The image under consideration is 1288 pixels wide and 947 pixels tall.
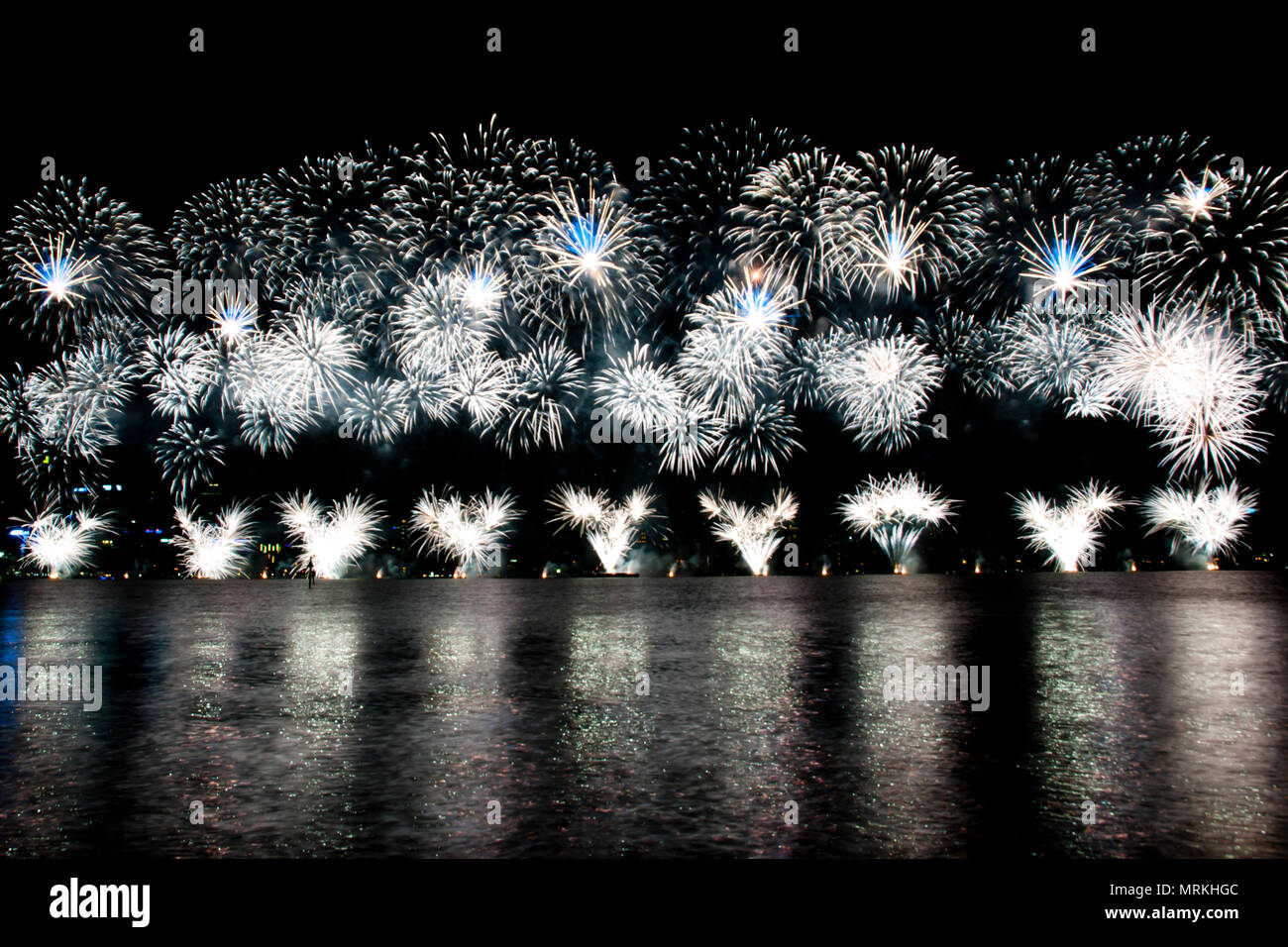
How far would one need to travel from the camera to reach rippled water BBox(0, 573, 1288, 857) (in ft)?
23.1

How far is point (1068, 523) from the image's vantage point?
151 feet

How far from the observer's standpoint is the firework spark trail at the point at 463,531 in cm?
4375

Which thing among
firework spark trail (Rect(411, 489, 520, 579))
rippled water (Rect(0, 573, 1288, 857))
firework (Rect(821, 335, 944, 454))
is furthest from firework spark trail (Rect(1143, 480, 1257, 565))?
rippled water (Rect(0, 573, 1288, 857))

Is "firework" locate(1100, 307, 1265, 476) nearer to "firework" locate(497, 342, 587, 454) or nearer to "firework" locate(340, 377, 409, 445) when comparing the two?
"firework" locate(497, 342, 587, 454)

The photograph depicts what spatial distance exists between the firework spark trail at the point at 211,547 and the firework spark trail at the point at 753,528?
58.6ft

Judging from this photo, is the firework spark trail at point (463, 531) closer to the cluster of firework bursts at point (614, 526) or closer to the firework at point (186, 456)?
the cluster of firework bursts at point (614, 526)

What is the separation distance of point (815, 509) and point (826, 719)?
38.4 meters

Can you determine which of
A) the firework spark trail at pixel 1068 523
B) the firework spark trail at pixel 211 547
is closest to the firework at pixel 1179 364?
the firework spark trail at pixel 1068 523

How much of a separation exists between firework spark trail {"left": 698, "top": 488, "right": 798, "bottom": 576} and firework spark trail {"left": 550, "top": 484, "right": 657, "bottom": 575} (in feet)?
9.03

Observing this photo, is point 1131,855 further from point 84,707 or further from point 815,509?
point 815,509

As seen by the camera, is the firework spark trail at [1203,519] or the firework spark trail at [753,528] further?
the firework spark trail at [1203,519]

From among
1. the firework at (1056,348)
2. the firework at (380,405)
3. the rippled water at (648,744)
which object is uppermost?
the firework at (1056,348)

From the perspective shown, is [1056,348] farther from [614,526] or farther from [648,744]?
[648,744]
